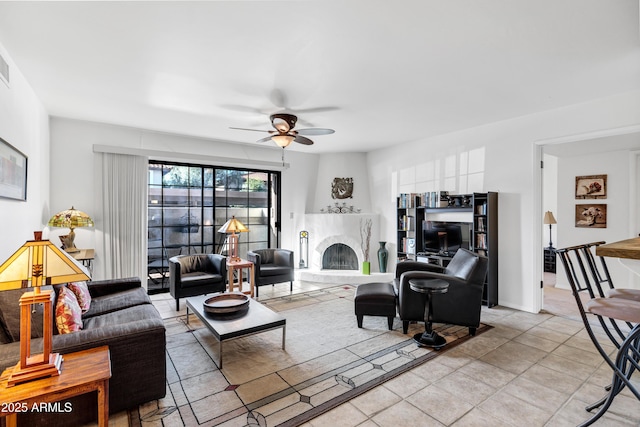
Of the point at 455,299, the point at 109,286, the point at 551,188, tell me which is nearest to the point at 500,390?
the point at 455,299

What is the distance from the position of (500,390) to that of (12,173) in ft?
14.0

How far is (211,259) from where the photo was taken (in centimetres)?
464

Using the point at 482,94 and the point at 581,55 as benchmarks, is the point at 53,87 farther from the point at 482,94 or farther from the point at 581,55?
the point at 581,55

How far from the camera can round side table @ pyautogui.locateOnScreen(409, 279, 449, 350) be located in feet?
9.71

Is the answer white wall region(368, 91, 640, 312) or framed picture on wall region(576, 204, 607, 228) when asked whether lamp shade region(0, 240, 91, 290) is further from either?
framed picture on wall region(576, 204, 607, 228)

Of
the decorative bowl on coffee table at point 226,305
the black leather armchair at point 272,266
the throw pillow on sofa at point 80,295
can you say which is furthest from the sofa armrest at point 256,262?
the throw pillow on sofa at point 80,295

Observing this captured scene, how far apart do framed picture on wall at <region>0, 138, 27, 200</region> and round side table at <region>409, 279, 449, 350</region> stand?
11.7 feet

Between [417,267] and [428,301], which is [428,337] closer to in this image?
[428,301]

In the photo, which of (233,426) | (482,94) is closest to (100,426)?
(233,426)

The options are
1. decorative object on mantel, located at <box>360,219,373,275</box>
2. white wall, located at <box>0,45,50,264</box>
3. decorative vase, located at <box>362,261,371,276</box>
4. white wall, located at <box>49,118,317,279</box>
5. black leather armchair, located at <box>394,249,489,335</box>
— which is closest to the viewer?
white wall, located at <box>0,45,50,264</box>

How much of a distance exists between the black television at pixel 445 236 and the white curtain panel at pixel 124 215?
4415 mm

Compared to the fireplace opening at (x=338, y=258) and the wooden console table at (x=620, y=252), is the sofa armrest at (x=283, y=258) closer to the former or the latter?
the fireplace opening at (x=338, y=258)

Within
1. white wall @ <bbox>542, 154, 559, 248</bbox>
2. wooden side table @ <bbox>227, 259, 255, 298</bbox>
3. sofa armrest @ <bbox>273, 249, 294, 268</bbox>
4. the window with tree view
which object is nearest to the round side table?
sofa armrest @ <bbox>273, 249, 294, 268</bbox>

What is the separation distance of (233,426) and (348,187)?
16.3 ft
